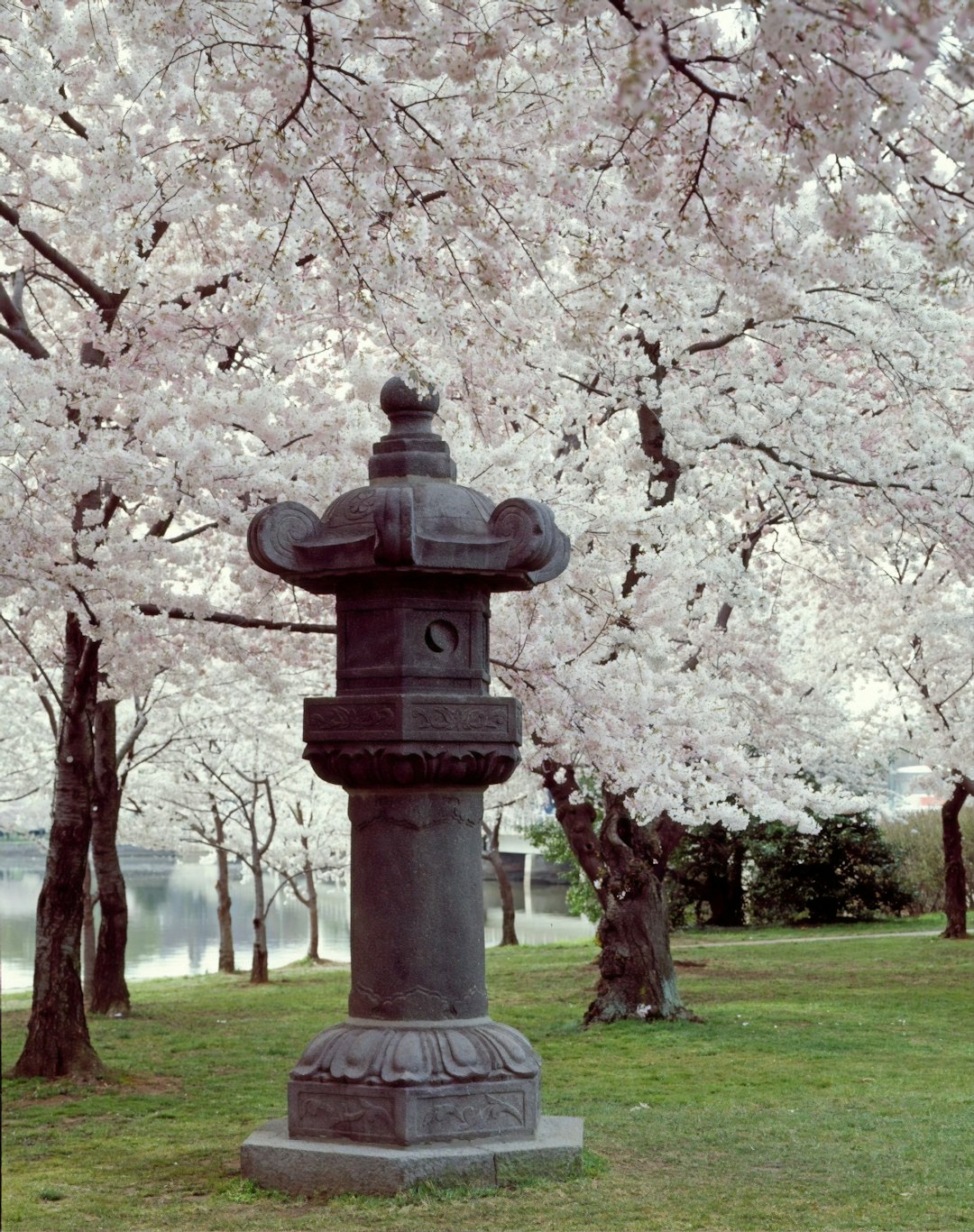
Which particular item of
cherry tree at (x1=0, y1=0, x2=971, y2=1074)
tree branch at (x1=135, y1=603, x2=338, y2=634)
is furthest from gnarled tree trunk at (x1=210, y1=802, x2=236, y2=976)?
tree branch at (x1=135, y1=603, x2=338, y2=634)

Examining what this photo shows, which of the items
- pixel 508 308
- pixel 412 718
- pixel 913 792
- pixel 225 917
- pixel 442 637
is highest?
pixel 508 308

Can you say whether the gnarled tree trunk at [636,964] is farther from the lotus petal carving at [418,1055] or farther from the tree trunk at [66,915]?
the lotus petal carving at [418,1055]

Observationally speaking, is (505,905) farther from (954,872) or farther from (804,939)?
(954,872)

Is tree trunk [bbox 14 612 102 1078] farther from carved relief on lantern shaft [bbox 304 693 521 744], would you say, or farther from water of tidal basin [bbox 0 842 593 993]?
water of tidal basin [bbox 0 842 593 993]

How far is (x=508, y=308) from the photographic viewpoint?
1138cm

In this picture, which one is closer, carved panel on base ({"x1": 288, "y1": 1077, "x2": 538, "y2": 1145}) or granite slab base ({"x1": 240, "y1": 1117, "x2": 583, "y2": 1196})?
granite slab base ({"x1": 240, "y1": 1117, "x2": 583, "y2": 1196})

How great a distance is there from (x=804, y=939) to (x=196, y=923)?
56.3 ft

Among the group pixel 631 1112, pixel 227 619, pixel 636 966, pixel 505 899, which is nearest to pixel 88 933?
pixel 636 966

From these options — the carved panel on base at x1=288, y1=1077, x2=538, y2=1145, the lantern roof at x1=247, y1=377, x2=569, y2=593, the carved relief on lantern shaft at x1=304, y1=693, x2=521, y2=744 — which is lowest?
the carved panel on base at x1=288, y1=1077, x2=538, y2=1145

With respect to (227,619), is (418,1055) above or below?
below

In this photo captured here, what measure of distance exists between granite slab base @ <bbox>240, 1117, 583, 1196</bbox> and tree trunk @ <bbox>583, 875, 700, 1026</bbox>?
7.14 metres

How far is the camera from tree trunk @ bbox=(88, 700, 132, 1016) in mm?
15070

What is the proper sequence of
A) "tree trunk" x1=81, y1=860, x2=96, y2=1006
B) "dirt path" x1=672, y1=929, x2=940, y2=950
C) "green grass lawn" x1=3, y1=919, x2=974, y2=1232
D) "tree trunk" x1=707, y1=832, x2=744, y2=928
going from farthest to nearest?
"tree trunk" x1=707, y1=832, x2=744, y2=928 < "dirt path" x1=672, y1=929, x2=940, y2=950 < "tree trunk" x1=81, y1=860, x2=96, y2=1006 < "green grass lawn" x1=3, y1=919, x2=974, y2=1232

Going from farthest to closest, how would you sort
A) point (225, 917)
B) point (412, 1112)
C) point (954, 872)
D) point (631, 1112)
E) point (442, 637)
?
point (225, 917) → point (954, 872) → point (631, 1112) → point (442, 637) → point (412, 1112)
